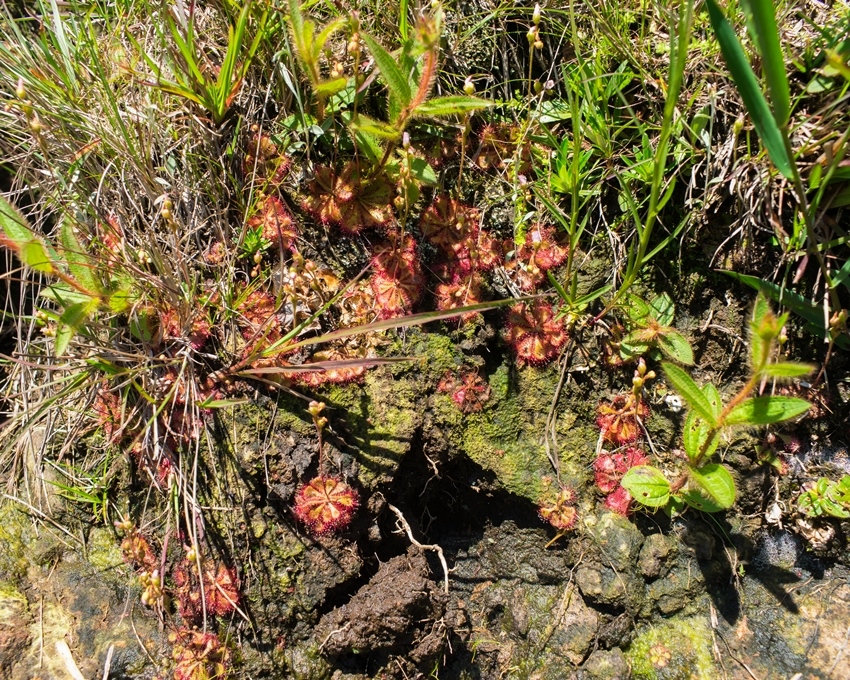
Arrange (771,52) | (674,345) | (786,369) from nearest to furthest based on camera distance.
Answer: (771,52) < (786,369) < (674,345)

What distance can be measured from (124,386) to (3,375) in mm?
1088

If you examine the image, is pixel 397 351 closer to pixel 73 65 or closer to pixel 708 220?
pixel 708 220

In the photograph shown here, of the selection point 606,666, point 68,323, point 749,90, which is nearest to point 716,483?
point 606,666

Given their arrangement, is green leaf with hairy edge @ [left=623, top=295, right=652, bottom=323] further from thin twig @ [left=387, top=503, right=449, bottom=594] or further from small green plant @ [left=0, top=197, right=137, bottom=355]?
small green plant @ [left=0, top=197, right=137, bottom=355]

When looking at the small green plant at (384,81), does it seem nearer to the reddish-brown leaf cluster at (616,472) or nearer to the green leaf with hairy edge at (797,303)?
the green leaf with hairy edge at (797,303)

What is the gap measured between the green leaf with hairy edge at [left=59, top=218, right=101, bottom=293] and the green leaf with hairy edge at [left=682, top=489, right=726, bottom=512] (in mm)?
2480

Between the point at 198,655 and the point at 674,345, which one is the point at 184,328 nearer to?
the point at 198,655

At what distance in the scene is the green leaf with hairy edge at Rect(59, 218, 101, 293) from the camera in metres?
2.27

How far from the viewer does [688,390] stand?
219 cm

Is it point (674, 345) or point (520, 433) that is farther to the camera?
point (520, 433)

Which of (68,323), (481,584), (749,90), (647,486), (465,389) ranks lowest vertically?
(481,584)

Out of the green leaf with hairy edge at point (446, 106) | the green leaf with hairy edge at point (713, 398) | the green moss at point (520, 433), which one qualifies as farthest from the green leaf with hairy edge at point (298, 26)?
the green leaf with hairy edge at point (713, 398)

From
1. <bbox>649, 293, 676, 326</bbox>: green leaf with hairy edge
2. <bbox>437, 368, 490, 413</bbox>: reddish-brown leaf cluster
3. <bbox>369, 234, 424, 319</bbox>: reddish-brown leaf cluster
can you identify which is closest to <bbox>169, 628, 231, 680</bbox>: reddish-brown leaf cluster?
<bbox>437, 368, 490, 413</bbox>: reddish-brown leaf cluster

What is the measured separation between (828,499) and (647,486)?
75 cm
